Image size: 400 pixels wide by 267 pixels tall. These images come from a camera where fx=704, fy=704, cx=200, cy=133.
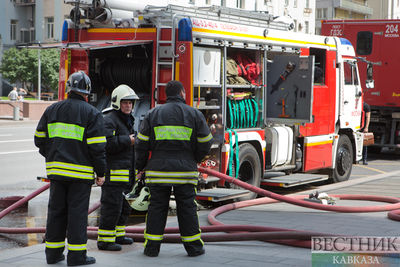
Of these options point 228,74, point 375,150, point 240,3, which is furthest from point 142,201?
Answer: point 240,3

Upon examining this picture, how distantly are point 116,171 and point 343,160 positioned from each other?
25.7 feet

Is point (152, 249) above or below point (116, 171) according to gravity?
below

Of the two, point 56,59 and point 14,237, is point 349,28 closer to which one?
point 14,237

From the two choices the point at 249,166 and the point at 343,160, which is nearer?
the point at 249,166

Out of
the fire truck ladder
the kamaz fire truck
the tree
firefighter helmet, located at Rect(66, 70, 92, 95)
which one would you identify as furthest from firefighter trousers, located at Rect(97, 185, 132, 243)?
the tree

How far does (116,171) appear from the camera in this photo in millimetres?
6812

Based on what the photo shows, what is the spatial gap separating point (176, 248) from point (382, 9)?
284 ft

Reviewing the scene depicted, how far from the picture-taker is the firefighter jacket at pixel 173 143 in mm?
6605

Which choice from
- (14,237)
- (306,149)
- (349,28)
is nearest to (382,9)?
(349,28)

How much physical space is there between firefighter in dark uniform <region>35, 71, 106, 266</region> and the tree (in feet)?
145

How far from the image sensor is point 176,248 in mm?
6977

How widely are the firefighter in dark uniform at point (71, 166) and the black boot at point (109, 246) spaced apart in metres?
0.55

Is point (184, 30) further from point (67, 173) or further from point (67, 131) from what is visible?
point (67, 173)

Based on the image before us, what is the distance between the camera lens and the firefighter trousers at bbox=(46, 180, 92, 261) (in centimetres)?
615
